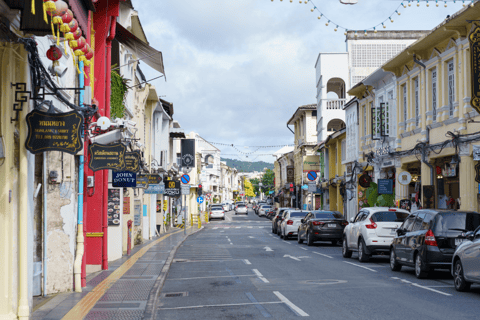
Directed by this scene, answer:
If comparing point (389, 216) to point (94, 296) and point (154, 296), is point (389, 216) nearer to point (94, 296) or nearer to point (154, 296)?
point (154, 296)

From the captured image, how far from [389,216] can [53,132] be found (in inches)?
506

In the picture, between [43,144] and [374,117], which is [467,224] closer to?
[43,144]

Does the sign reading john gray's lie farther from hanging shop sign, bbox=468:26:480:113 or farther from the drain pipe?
the drain pipe

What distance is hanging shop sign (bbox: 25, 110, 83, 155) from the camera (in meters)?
9.60

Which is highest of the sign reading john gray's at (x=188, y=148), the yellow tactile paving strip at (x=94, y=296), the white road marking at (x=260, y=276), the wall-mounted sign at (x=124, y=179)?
the sign reading john gray's at (x=188, y=148)

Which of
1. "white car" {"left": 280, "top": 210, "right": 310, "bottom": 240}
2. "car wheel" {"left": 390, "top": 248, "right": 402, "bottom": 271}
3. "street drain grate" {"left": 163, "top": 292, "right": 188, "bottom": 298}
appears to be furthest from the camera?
"white car" {"left": 280, "top": 210, "right": 310, "bottom": 240}

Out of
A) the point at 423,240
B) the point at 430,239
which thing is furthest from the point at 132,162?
the point at 430,239

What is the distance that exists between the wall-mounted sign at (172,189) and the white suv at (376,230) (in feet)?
66.0

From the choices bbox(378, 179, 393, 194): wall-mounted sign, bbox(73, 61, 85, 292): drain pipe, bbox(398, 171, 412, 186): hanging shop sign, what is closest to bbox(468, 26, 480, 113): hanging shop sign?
bbox(398, 171, 412, 186): hanging shop sign

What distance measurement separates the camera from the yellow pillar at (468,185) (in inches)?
859

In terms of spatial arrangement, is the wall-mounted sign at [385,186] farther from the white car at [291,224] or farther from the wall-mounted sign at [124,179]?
the wall-mounted sign at [124,179]

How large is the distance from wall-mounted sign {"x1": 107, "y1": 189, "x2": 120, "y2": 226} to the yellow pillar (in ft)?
39.4

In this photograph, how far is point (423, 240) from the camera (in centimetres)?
1458

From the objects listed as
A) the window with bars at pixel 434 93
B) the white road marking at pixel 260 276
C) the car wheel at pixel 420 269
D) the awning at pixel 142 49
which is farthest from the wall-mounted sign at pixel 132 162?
the window with bars at pixel 434 93
